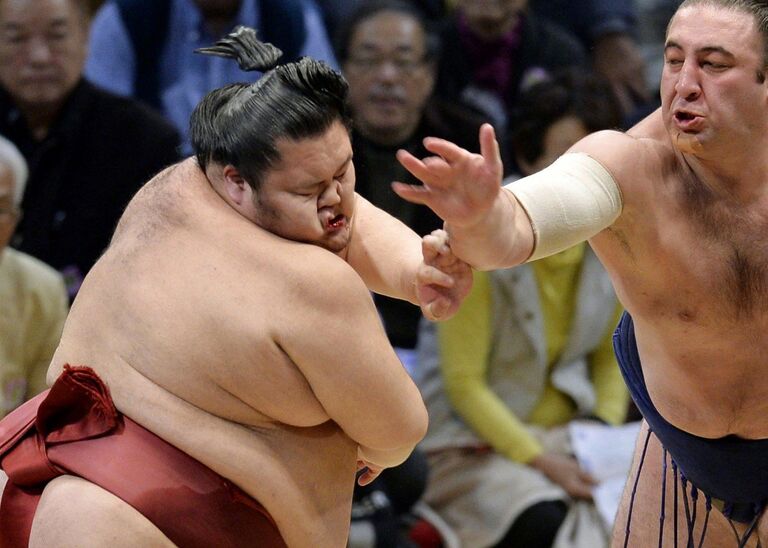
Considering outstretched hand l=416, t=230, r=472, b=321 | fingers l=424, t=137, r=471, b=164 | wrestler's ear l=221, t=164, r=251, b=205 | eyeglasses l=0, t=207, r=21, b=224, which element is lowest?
eyeglasses l=0, t=207, r=21, b=224

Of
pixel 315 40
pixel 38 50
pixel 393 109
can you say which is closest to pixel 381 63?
pixel 393 109

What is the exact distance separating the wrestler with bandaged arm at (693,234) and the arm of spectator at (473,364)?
119cm

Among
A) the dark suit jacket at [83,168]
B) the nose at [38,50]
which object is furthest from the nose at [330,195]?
the nose at [38,50]

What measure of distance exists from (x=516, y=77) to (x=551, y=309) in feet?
3.18

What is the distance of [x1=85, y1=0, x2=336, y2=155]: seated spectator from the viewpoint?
3.96 metres

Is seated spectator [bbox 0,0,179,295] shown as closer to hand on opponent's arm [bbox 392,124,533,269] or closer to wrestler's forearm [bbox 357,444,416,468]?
wrestler's forearm [bbox 357,444,416,468]

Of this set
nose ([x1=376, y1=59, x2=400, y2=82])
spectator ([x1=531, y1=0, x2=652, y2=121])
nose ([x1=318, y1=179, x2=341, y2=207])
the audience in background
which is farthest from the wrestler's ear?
spectator ([x1=531, y1=0, x2=652, y2=121])

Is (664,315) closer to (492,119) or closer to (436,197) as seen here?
(436,197)

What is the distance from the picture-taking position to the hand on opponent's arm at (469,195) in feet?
6.04

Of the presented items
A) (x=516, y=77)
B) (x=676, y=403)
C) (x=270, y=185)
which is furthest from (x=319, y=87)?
(x=516, y=77)

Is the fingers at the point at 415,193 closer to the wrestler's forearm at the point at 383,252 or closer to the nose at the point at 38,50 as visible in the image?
the wrestler's forearm at the point at 383,252

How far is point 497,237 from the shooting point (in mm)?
1937

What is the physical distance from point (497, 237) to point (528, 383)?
176cm

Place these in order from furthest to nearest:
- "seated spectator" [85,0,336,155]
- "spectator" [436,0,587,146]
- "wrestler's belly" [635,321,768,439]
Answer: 1. "spectator" [436,0,587,146]
2. "seated spectator" [85,0,336,155]
3. "wrestler's belly" [635,321,768,439]
